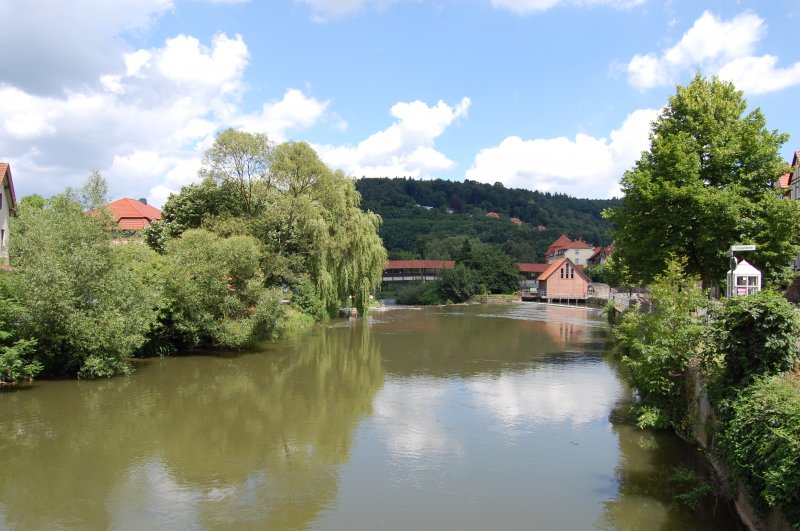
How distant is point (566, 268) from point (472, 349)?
46150 mm

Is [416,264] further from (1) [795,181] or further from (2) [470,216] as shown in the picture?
(2) [470,216]

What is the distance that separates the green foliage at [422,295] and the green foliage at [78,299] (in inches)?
1919

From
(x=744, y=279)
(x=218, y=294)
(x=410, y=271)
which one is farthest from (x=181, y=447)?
(x=410, y=271)

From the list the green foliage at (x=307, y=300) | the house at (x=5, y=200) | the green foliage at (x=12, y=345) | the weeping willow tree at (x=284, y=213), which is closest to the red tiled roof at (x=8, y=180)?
the house at (x=5, y=200)

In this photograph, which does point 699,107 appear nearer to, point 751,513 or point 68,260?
point 751,513

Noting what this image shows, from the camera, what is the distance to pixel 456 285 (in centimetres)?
6912

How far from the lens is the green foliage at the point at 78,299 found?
17531mm

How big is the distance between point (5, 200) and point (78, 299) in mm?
15843

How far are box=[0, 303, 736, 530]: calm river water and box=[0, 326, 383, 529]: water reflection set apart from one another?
1.8 inches

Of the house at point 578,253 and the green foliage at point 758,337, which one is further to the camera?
the house at point 578,253

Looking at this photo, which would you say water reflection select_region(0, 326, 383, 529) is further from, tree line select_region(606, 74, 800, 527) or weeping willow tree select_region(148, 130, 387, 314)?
weeping willow tree select_region(148, 130, 387, 314)

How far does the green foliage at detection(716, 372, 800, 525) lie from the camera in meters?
6.21

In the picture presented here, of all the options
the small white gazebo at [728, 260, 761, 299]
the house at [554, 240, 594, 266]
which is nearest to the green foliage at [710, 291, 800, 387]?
the small white gazebo at [728, 260, 761, 299]

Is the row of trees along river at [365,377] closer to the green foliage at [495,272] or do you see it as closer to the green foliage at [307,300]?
the green foliage at [307,300]
